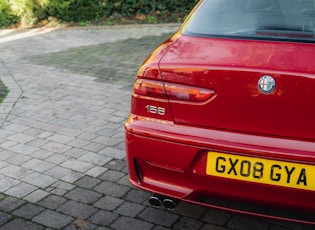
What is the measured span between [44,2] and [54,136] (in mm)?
8235

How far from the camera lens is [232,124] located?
255 centimetres

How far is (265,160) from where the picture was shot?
2.43 metres

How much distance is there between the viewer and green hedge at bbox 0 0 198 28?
1205 cm

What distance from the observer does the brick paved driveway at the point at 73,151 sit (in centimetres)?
320

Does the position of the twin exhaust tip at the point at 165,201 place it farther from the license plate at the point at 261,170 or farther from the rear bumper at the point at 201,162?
the license plate at the point at 261,170

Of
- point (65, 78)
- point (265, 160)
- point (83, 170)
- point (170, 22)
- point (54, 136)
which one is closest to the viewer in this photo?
point (265, 160)

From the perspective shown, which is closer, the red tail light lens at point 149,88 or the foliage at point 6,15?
the red tail light lens at point 149,88

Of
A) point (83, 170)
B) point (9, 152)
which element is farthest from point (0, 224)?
point (9, 152)

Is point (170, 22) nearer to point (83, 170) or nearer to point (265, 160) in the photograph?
point (83, 170)

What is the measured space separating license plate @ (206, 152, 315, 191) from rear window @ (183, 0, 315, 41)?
85 cm

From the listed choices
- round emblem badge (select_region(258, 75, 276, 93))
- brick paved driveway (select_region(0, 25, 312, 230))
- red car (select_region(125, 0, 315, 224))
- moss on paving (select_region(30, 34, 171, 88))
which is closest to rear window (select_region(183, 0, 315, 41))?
red car (select_region(125, 0, 315, 224))

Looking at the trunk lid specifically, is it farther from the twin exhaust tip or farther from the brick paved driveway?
the brick paved driveway

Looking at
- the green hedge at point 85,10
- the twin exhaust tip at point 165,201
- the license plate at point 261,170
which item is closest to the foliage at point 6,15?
the green hedge at point 85,10

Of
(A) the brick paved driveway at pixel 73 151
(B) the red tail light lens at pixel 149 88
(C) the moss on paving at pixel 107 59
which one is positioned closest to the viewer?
(B) the red tail light lens at pixel 149 88
